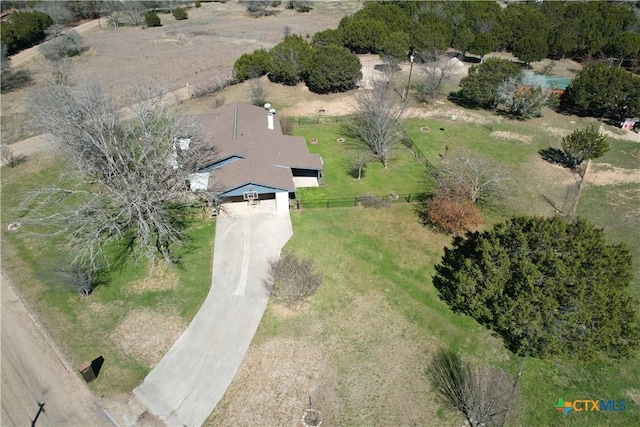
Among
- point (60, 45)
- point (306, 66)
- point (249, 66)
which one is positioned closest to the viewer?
point (306, 66)

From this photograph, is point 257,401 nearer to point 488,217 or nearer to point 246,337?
point 246,337

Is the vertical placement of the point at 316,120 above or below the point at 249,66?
below

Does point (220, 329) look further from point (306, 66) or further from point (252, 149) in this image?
point (306, 66)

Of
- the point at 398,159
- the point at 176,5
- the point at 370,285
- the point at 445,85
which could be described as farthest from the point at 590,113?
the point at 176,5

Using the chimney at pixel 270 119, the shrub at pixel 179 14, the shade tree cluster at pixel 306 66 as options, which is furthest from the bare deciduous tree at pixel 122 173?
the shrub at pixel 179 14

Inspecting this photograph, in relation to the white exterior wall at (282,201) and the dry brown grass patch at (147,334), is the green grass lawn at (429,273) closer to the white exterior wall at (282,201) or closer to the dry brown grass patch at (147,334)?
the white exterior wall at (282,201)

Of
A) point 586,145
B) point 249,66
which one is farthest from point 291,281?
point 249,66

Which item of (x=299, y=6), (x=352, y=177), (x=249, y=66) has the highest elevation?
(x=299, y=6)
